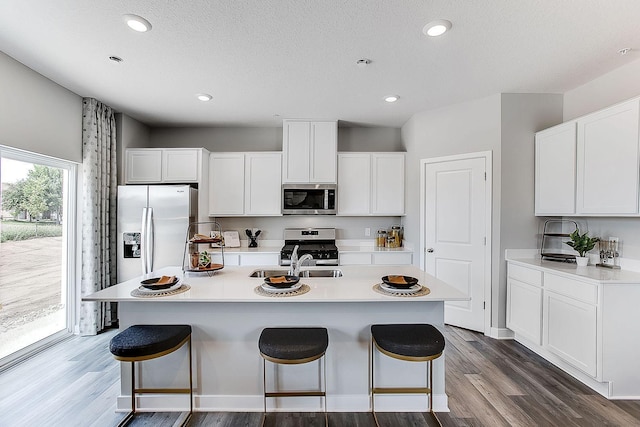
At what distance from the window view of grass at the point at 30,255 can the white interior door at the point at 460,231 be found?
4.26 metres

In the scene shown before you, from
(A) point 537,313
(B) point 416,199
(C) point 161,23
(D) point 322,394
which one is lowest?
(D) point 322,394

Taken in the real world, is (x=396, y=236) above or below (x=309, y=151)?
below

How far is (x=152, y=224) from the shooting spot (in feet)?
11.8

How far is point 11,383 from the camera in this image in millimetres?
2406

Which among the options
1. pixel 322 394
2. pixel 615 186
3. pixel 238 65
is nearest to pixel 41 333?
pixel 322 394

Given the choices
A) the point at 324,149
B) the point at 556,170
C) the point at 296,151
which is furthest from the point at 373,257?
the point at 556,170

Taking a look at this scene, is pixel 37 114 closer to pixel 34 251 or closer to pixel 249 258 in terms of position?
pixel 34 251

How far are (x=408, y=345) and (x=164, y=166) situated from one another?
12.3ft

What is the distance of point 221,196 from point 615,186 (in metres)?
4.24

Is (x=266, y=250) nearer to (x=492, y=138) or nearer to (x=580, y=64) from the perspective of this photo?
(x=492, y=138)

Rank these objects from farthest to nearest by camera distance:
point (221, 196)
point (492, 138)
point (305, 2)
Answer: point (221, 196) < point (492, 138) < point (305, 2)

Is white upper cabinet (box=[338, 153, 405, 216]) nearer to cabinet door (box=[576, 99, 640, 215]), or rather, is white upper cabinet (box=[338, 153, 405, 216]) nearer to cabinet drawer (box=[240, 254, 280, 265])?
cabinet drawer (box=[240, 254, 280, 265])

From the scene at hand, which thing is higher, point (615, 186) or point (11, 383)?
point (615, 186)

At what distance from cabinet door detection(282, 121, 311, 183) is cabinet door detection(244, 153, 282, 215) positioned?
0.15 metres
